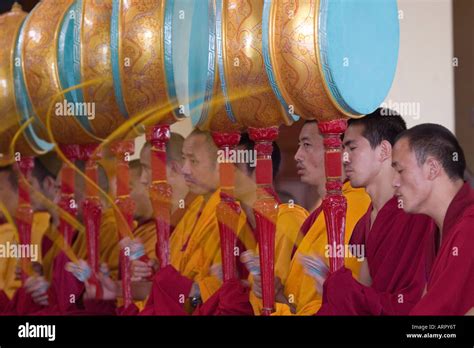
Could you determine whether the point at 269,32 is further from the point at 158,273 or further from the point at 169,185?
the point at 158,273

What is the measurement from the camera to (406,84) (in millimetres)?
4848

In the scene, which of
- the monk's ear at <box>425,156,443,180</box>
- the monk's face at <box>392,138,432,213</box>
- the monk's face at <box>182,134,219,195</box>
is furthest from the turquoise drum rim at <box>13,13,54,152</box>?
the monk's ear at <box>425,156,443,180</box>

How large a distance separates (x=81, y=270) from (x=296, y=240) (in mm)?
1031

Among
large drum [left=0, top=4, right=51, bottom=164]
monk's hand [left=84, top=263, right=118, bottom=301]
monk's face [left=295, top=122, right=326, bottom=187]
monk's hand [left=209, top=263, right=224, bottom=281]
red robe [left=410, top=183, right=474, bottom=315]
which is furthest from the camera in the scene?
large drum [left=0, top=4, right=51, bottom=164]

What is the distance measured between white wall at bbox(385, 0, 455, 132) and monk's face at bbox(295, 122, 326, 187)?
34 centimetres

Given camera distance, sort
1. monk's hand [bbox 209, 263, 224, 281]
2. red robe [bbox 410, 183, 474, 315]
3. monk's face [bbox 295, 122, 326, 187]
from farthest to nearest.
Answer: monk's hand [bbox 209, 263, 224, 281], monk's face [bbox 295, 122, 326, 187], red robe [bbox 410, 183, 474, 315]

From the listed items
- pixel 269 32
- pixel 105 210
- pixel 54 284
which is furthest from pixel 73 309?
pixel 269 32

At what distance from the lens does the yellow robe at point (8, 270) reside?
206 inches

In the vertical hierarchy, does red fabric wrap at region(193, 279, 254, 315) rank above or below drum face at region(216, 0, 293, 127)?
below

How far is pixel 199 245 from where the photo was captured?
5078 mm

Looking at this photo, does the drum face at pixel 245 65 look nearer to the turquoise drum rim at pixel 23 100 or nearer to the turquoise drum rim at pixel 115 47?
the turquoise drum rim at pixel 115 47

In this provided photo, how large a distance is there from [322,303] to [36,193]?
145 cm

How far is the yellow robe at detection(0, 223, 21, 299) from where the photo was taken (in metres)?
5.24

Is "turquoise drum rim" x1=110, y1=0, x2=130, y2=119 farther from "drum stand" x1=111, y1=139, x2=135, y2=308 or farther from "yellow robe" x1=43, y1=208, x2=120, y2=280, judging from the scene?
"yellow robe" x1=43, y1=208, x2=120, y2=280
